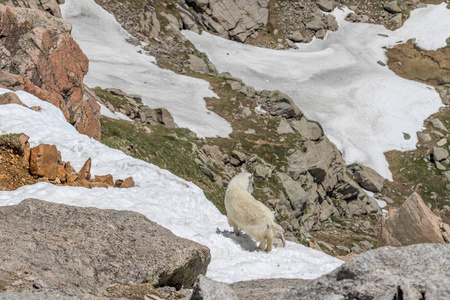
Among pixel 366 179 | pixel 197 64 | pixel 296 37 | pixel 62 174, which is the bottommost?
pixel 366 179

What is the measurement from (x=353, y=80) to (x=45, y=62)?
209 feet

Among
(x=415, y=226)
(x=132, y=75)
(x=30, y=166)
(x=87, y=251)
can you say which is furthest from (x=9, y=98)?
(x=132, y=75)

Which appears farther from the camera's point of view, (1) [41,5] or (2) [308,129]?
(1) [41,5]

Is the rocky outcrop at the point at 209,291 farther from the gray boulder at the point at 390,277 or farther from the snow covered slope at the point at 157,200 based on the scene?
the snow covered slope at the point at 157,200

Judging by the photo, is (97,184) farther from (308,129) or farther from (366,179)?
(366,179)

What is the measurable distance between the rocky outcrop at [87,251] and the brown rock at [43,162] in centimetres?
586

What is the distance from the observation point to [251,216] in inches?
518

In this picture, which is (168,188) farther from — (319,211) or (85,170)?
(319,211)

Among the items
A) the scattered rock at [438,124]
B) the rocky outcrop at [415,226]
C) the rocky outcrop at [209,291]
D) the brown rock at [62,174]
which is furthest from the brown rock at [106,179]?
the scattered rock at [438,124]

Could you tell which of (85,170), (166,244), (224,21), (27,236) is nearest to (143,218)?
(166,244)

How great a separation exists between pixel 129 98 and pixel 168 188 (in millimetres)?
29759

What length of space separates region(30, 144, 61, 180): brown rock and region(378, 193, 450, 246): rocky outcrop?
13291mm

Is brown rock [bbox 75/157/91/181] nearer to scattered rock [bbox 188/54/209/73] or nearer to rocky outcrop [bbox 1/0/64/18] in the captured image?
rocky outcrop [bbox 1/0/64/18]

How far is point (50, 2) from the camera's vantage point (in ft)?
198
